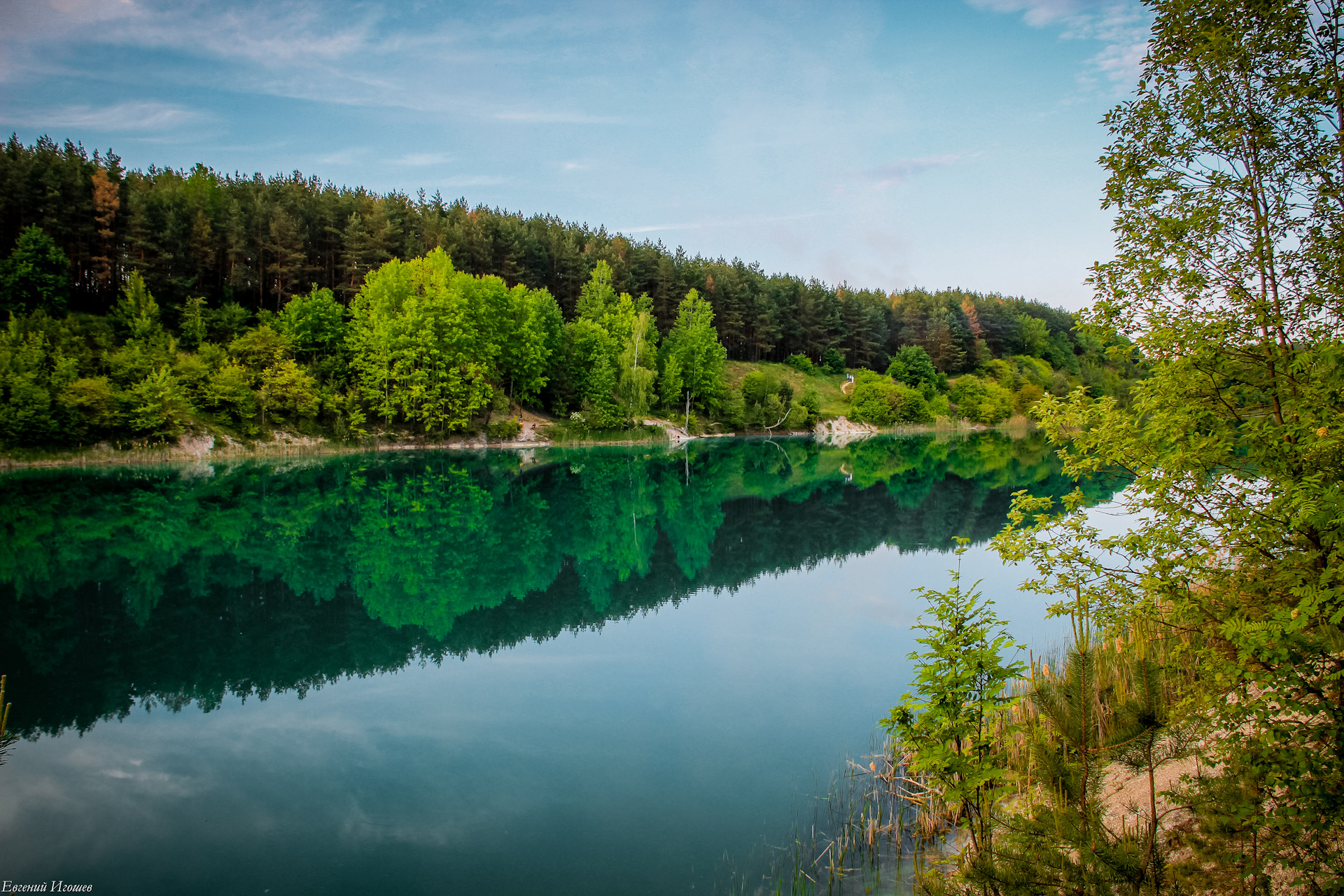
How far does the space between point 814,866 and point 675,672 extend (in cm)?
603

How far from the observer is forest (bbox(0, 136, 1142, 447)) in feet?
148

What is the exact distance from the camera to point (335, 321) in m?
59.6

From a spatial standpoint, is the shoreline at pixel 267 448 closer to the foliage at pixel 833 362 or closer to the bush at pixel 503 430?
the bush at pixel 503 430

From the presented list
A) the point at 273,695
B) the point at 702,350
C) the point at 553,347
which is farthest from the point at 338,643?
the point at 702,350

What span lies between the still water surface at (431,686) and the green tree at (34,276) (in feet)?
90.5

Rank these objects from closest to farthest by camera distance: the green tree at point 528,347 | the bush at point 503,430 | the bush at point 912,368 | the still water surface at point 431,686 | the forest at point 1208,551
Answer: the forest at point 1208,551, the still water surface at point 431,686, the bush at point 503,430, the green tree at point 528,347, the bush at point 912,368

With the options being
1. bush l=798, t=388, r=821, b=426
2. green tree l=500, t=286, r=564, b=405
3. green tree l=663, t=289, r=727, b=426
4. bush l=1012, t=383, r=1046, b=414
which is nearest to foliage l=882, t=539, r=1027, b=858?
green tree l=500, t=286, r=564, b=405

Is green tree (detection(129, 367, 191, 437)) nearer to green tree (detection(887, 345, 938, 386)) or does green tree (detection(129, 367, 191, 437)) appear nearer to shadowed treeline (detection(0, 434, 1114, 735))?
shadowed treeline (detection(0, 434, 1114, 735))

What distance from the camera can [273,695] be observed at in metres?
11.8

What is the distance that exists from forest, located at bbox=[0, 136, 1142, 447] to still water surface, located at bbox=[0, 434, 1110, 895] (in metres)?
17.3

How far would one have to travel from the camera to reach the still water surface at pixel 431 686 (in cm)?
766

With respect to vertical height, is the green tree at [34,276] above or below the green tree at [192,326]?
above

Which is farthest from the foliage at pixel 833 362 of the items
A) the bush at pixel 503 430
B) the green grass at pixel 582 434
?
the bush at pixel 503 430

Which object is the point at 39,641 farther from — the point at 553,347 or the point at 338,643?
the point at 553,347
